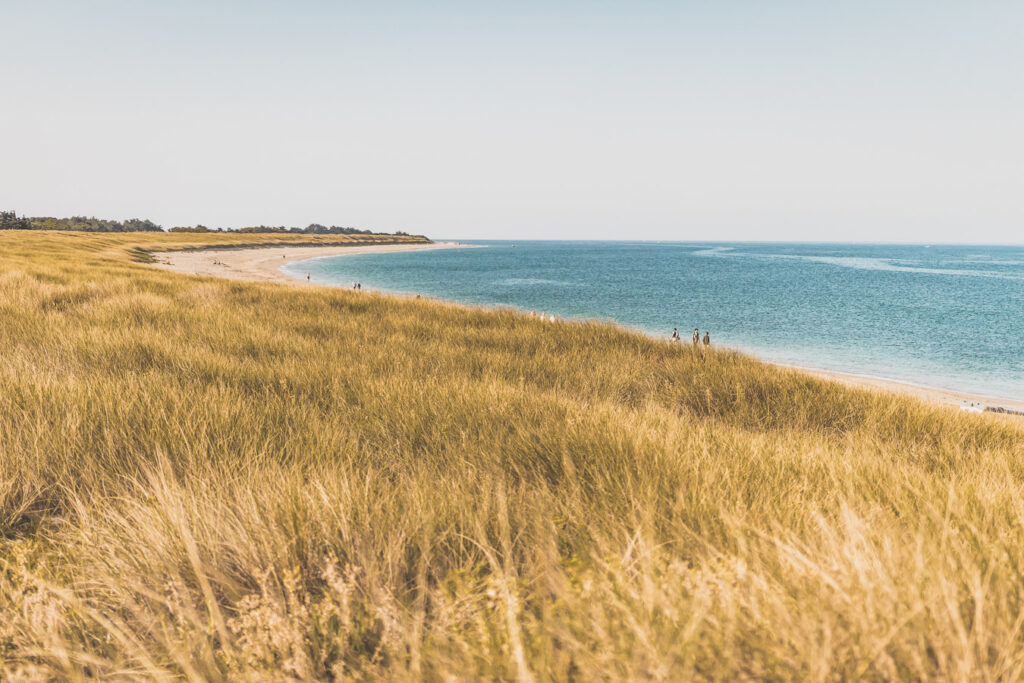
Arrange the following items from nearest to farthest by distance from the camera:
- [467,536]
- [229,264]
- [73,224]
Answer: [467,536]
[229,264]
[73,224]

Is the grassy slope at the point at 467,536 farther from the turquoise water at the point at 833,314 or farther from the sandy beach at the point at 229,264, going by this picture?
the sandy beach at the point at 229,264

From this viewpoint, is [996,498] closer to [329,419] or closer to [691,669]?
[691,669]

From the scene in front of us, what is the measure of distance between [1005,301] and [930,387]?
42286mm

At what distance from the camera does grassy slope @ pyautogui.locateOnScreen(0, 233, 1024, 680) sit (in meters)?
1.01

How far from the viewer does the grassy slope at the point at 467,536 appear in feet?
3.32

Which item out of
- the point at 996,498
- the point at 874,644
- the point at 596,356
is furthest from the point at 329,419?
the point at 596,356

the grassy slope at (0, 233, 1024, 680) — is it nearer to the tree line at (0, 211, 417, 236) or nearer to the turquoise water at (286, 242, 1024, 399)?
the turquoise water at (286, 242, 1024, 399)

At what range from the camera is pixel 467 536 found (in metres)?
1.55

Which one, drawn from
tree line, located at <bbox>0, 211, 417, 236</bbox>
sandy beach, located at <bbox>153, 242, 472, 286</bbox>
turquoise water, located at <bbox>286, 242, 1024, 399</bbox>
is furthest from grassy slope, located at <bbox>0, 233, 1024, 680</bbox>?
tree line, located at <bbox>0, 211, 417, 236</bbox>

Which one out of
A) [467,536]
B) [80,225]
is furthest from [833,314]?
[80,225]

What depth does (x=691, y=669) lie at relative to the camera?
0.92 metres

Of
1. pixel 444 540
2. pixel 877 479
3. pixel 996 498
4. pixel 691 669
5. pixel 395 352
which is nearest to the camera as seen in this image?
pixel 691 669

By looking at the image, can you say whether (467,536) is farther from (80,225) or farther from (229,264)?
(80,225)

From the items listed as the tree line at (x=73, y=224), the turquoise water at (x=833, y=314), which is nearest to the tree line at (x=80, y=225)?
the tree line at (x=73, y=224)
